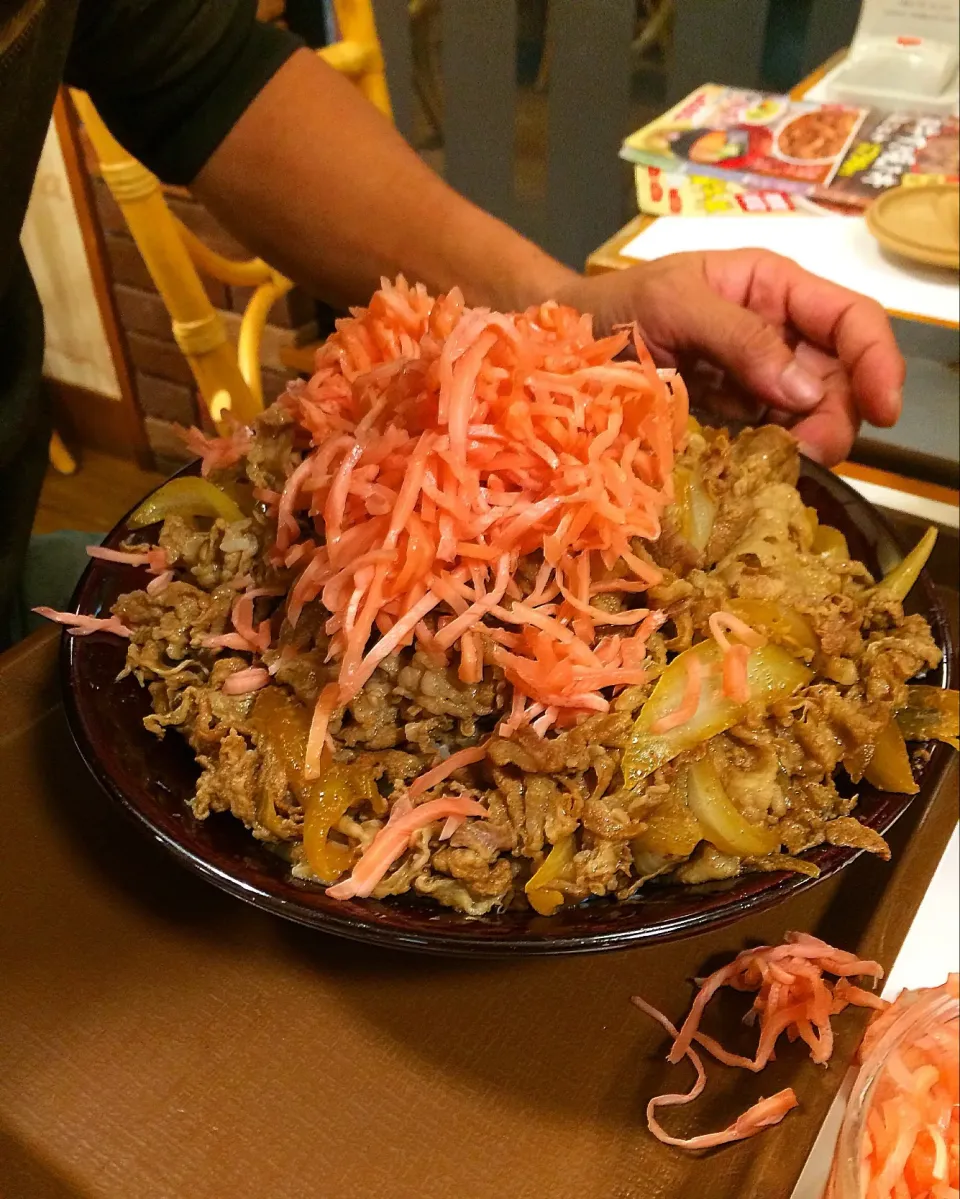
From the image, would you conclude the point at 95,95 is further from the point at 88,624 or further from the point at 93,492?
the point at 93,492

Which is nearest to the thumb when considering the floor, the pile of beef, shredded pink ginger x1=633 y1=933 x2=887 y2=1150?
the pile of beef

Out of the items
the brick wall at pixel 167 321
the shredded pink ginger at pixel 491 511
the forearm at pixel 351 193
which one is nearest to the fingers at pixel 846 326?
the forearm at pixel 351 193

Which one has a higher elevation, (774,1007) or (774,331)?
(774,331)

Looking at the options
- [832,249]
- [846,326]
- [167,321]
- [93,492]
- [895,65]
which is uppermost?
[895,65]

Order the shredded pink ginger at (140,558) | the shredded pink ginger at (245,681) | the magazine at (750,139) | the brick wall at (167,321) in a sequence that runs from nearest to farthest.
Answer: the shredded pink ginger at (245,681), the shredded pink ginger at (140,558), the magazine at (750,139), the brick wall at (167,321)

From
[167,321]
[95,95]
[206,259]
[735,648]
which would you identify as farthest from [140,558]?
[167,321]

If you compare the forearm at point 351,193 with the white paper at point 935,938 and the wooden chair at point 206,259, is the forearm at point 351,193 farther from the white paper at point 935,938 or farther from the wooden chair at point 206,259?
the white paper at point 935,938
